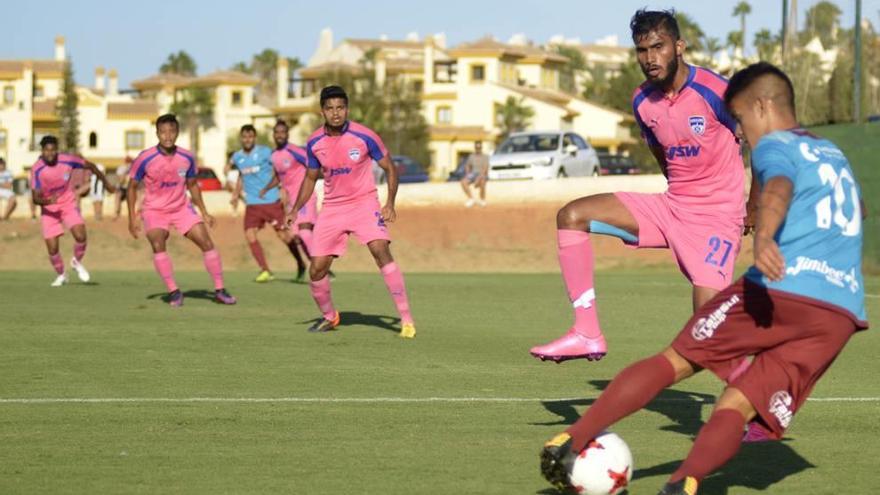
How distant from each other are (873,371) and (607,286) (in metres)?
11.9

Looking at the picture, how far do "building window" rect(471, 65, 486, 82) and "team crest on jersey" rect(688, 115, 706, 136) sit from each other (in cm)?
10227

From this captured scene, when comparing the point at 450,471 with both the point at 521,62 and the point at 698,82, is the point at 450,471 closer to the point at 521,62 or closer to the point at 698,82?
the point at 698,82

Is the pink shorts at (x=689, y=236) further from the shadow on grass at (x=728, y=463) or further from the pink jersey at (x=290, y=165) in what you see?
the pink jersey at (x=290, y=165)

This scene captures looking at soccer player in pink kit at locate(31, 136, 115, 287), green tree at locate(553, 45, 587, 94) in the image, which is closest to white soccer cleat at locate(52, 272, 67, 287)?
soccer player in pink kit at locate(31, 136, 115, 287)

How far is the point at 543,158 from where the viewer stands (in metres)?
43.9

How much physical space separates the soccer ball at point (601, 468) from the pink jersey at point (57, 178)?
16.9 meters

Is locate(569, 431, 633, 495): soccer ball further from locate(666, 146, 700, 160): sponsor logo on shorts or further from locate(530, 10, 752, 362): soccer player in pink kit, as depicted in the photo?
locate(666, 146, 700, 160): sponsor logo on shorts

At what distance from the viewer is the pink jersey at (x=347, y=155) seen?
14883 mm

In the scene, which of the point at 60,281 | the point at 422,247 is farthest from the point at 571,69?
the point at 60,281

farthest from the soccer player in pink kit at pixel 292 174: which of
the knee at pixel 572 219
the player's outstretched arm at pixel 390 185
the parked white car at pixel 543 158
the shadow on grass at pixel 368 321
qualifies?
the parked white car at pixel 543 158

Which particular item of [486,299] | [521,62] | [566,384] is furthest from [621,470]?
[521,62]

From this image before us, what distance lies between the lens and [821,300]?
20.4 ft

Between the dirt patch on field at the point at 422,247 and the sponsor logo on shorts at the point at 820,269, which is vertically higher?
the sponsor logo on shorts at the point at 820,269

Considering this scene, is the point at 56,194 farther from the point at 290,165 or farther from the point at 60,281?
the point at 290,165
